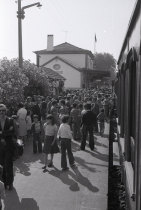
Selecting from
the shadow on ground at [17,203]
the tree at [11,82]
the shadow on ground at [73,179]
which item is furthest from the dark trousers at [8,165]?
the tree at [11,82]

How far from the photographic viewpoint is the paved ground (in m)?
6.92

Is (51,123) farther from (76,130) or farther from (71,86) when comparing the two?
(71,86)

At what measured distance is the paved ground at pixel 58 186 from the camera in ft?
22.7

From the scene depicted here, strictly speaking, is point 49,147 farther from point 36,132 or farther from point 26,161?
point 36,132

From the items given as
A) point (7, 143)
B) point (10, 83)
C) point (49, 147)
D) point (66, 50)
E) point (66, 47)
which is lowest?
point (49, 147)

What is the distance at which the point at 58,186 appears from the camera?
8125 millimetres

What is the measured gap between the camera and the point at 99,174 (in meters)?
9.26

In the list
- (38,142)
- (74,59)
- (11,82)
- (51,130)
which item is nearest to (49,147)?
(51,130)

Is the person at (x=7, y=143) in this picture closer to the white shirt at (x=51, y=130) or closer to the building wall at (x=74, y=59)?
the white shirt at (x=51, y=130)

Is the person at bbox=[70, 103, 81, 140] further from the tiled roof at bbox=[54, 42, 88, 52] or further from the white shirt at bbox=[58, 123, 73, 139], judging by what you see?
the tiled roof at bbox=[54, 42, 88, 52]

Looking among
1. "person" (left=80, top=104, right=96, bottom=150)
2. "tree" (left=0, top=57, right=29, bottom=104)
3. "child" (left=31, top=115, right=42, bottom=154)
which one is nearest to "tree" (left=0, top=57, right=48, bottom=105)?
"tree" (left=0, top=57, right=29, bottom=104)

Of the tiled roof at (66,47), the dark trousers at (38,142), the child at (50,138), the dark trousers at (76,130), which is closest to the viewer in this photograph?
the child at (50,138)

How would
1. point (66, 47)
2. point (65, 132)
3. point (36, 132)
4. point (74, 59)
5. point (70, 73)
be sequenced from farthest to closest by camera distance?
point (66, 47) → point (74, 59) → point (70, 73) → point (36, 132) → point (65, 132)

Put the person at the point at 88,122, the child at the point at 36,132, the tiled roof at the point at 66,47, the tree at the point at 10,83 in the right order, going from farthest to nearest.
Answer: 1. the tiled roof at the point at 66,47
2. the tree at the point at 10,83
3. the person at the point at 88,122
4. the child at the point at 36,132
